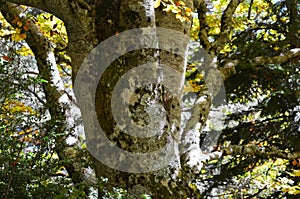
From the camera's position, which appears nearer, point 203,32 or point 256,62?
point 203,32

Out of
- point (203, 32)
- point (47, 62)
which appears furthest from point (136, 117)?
point (203, 32)

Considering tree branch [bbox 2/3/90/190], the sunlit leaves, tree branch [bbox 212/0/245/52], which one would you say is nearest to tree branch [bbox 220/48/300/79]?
tree branch [bbox 212/0/245/52]

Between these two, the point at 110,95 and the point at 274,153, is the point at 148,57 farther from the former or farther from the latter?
the point at 274,153

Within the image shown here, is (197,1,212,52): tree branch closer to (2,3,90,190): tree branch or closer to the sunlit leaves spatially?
the sunlit leaves

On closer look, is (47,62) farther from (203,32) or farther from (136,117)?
(203,32)

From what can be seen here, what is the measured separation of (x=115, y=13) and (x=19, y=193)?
1.20m

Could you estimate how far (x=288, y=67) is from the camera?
5.75 m

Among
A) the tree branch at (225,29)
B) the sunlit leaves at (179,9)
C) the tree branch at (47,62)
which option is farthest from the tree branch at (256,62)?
the tree branch at (47,62)

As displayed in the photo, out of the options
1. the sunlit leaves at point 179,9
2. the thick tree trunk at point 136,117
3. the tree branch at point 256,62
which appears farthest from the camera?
the tree branch at point 256,62

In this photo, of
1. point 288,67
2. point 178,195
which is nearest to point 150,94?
point 178,195

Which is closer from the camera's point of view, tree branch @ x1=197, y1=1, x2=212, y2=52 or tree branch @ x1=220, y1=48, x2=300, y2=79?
tree branch @ x1=220, y1=48, x2=300, y2=79

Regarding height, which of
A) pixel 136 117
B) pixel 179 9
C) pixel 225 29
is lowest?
pixel 136 117

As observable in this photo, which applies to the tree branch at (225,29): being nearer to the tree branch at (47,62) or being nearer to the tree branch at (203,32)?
the tree branch at (203,32)

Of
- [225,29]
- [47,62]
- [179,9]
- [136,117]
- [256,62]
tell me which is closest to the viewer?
[136,117]
